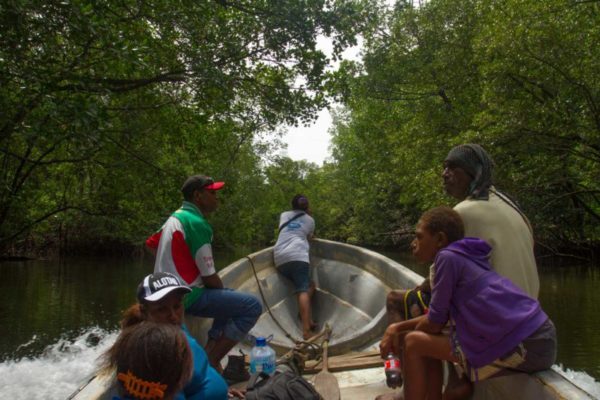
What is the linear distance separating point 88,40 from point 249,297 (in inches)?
153

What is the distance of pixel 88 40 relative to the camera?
5.61 metres

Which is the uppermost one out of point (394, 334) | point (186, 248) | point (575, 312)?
point (186, 248)

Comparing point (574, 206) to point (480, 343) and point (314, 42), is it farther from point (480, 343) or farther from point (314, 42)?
point (480, 343)

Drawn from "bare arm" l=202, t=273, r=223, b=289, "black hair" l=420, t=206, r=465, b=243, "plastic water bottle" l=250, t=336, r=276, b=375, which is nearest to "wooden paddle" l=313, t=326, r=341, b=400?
"plastic water bottle" l=250, t=336, r=276, b=375

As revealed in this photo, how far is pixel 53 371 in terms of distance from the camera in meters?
8.98

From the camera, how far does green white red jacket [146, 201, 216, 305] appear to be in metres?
3.22

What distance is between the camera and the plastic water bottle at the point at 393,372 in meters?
3.02

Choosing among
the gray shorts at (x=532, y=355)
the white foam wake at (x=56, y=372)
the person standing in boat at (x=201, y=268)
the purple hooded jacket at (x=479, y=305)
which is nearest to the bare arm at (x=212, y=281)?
the person standing in boat at (x=201, y=268)

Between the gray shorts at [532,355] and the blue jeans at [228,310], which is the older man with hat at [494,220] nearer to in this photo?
the gray shorts at [532,355]

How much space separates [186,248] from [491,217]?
194 cm

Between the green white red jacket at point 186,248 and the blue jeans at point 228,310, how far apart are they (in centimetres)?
14

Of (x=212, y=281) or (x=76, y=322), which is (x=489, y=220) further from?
(x=76, y=322)

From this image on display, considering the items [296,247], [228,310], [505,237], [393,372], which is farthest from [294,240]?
[505,237]

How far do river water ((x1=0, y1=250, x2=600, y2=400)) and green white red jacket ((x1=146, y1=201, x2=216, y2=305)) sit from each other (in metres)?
5.94
